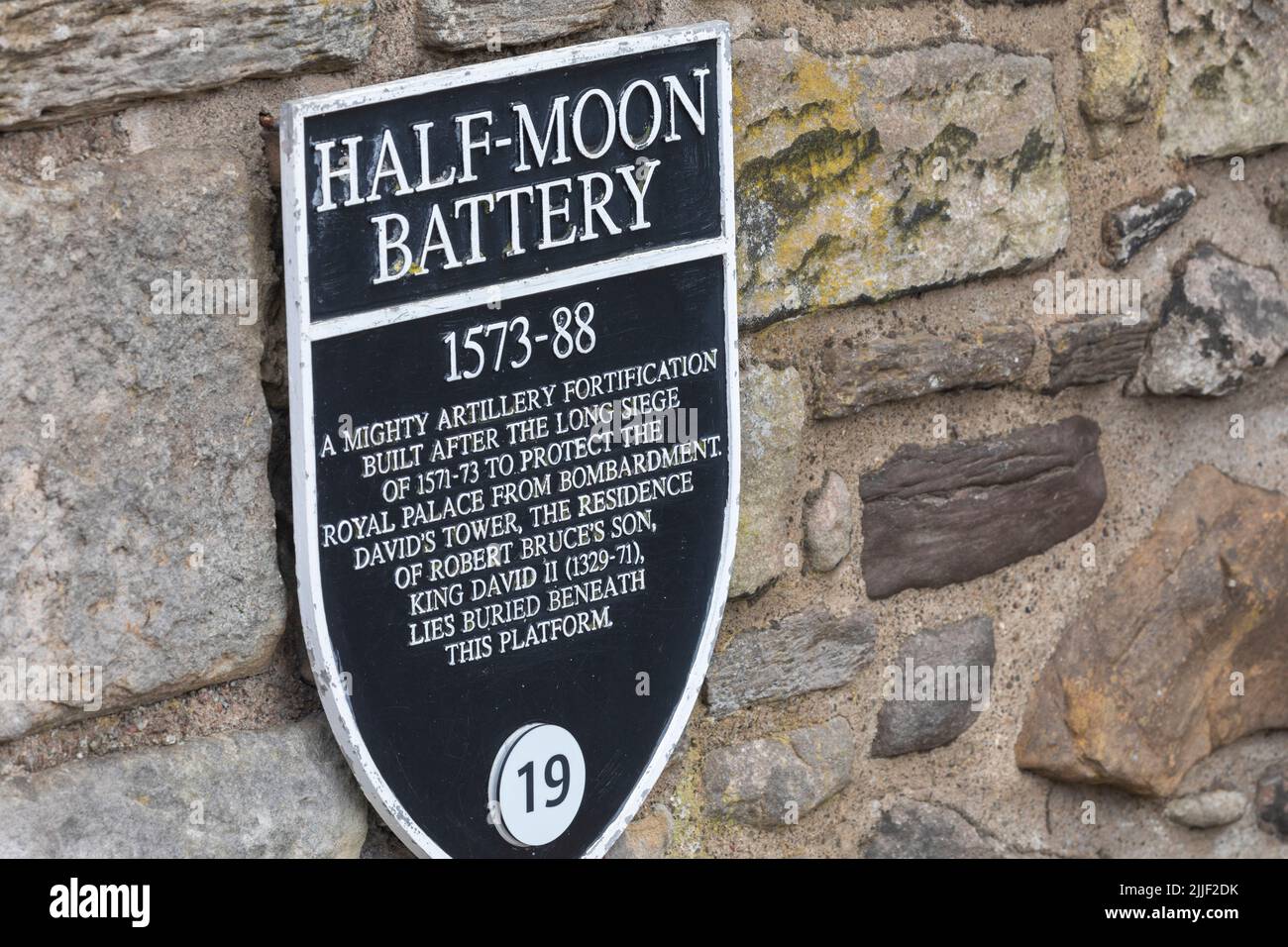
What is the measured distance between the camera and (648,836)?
1876 millimetres

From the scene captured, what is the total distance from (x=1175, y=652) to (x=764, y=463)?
28.0 inches

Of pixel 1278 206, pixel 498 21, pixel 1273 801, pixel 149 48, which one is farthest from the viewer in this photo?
pixel 1273 801

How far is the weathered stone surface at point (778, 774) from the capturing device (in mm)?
1931

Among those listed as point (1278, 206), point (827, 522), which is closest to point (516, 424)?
point (827, 522)

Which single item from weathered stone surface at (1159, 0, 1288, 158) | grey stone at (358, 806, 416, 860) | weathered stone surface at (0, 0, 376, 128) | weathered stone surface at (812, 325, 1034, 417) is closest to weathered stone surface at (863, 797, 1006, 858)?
weathered stone surface at (812, 325, 1034, 417)

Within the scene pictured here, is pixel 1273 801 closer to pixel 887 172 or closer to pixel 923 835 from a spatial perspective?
pixel 923 835

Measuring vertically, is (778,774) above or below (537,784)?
below

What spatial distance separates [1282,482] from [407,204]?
1.40 metres

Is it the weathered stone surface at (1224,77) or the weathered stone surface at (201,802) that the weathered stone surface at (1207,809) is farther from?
the weathered stone surface at (201,802)

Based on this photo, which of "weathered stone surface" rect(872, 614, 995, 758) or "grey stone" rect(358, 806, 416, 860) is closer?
"grey stone" rect(358, 806, 416, 860)

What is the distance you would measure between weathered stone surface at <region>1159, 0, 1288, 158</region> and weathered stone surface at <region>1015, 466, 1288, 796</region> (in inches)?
17.4

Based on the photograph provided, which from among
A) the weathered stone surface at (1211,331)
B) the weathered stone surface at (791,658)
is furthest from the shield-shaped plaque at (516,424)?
the weathered stone surface at (1211,331)

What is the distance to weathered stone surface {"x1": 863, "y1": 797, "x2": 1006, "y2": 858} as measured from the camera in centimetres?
208

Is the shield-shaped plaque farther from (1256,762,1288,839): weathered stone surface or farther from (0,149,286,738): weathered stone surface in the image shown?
(1256,762,1288,839): weathered stone surface
